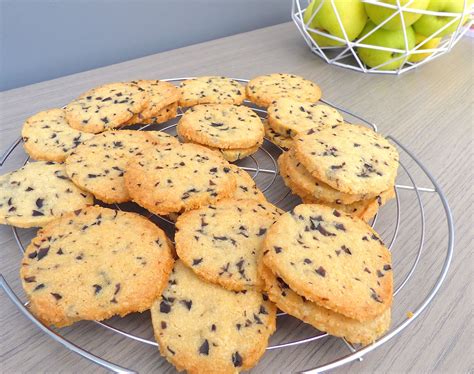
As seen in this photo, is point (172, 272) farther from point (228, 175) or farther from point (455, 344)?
point (455, 344)

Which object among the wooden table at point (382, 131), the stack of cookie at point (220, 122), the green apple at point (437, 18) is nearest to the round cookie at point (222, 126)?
the stack of cookie at point (220, 122)

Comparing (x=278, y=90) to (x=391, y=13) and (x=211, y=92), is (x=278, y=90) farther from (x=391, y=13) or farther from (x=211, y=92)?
(x=391, y=13)

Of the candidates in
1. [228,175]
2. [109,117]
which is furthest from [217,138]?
[109,117]

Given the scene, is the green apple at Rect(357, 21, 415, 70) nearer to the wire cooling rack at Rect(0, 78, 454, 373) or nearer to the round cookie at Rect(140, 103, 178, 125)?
the wire cooling rack at Rect(0, 78, 454, 373)

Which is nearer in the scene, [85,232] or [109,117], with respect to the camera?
[85,232]

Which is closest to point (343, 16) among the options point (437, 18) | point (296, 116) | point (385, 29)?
point (385, 29)

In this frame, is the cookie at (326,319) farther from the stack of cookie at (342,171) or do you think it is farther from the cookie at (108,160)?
the cookie at (108,160)
